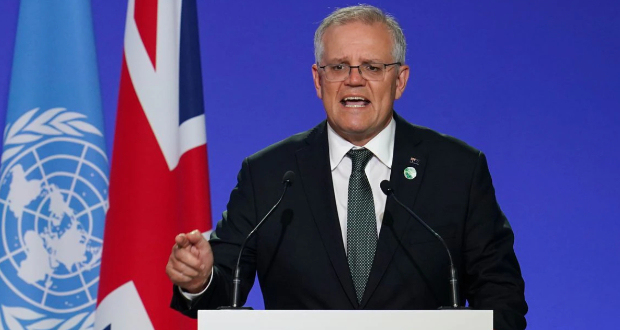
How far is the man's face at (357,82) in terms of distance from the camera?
2.20 m

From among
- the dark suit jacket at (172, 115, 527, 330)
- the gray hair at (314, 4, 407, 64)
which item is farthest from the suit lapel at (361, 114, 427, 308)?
the gray hair at (314, 4, 407, 64)

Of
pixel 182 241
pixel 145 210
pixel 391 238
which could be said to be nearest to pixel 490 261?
pixel 391 238

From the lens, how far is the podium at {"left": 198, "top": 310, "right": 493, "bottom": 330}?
151 cm

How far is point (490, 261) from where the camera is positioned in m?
2.10

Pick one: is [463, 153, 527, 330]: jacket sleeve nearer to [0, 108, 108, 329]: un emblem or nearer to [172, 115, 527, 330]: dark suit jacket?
[172, 115, 527, 330]: dark suit jacket

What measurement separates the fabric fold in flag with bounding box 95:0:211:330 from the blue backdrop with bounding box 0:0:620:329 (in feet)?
1.13

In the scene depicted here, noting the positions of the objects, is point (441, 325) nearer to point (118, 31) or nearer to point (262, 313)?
point (262, 313)

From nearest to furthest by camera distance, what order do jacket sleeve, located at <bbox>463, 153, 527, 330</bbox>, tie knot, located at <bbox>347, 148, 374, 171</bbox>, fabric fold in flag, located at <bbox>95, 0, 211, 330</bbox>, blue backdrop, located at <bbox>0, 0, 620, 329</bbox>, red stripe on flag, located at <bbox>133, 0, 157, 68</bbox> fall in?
1. jacket sleeve, located at <bbox>463, 153, 527, 330</bbox>
2. tie knot, located at <bbox>347, 148, 374, 171</bbox>
3. fabric fold in flag, located at <bbox>95, 0, 211, 330</bbox>
4. red stripe on flag, located at <bbox>133, 0, 157, 68</bbox>
5. blue backdrop, located at <bbox>0, 0, 620, 329</bbox>

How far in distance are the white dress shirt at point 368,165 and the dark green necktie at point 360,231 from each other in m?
0.03

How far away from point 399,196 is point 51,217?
58.6 inches

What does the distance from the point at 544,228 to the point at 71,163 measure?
74.8 inches

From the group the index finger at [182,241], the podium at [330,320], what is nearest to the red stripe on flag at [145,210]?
the index finger at [182,241]

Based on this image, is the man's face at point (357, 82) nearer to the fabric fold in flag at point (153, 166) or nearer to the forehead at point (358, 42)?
the forehead at point (358, 42)

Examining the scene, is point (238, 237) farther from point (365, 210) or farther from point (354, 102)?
point (354, 102)
